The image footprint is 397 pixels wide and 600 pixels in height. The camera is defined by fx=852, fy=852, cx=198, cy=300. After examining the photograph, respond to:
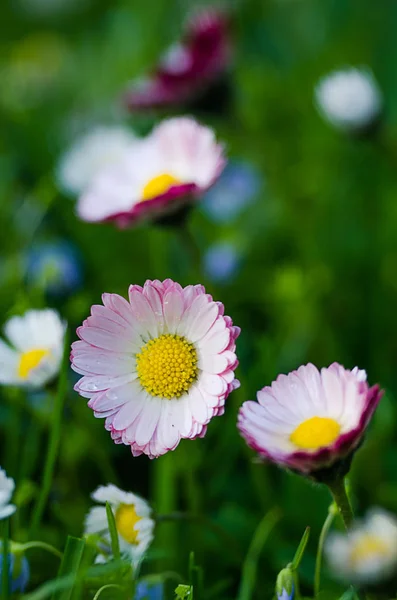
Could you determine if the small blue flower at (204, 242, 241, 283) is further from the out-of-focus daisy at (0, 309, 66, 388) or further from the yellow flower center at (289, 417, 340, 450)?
the yellow flower center at (289, 417, 340, 450)

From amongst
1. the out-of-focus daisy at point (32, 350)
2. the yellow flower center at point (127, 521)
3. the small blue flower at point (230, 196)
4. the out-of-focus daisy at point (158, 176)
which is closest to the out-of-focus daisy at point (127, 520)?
the yellow flower center at point (127, 521)

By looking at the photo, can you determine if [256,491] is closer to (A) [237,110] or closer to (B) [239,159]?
(A) [237,110]

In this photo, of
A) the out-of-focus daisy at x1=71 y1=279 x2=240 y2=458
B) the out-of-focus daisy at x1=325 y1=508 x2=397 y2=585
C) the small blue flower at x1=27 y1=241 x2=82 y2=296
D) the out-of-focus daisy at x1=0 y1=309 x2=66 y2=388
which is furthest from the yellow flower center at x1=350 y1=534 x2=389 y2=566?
the small blue flower at x1=27 y1=241 x2=82 y2=296

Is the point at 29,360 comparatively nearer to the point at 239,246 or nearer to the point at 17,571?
the point at 17,571

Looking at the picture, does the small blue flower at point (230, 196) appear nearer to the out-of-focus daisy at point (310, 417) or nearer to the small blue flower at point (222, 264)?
the small blue flower at point (222, 264)

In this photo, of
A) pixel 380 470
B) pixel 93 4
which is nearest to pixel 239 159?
pixel 380 470

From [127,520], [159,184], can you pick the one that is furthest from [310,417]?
[159,184]

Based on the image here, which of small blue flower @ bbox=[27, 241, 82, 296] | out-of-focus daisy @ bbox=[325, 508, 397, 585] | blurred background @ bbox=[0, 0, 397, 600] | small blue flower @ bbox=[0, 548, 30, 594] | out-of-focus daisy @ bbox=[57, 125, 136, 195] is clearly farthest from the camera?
out-of-focus daisy @ bbox=[57, 125, 136, 195]
